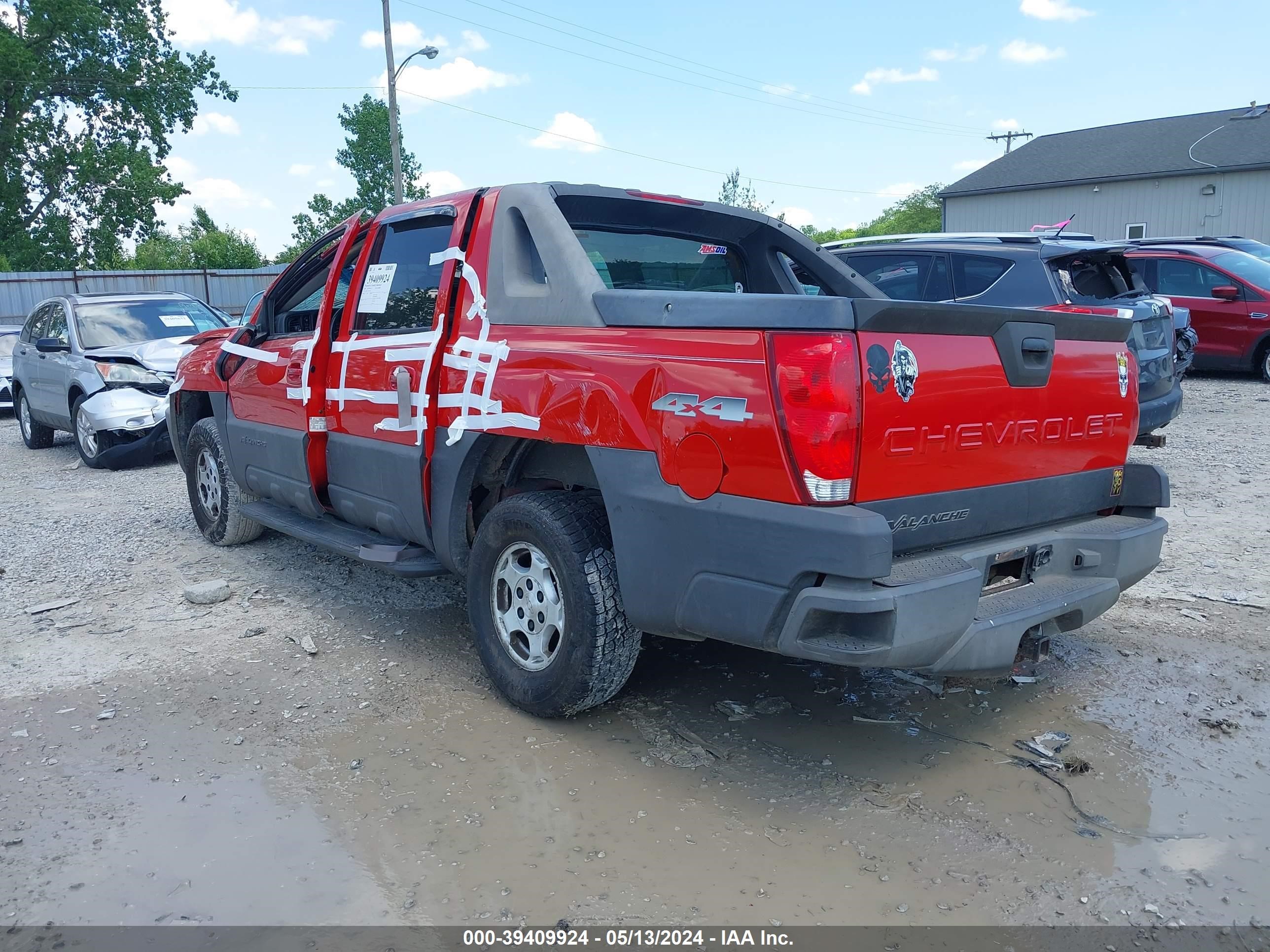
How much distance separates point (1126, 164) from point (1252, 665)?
108ft

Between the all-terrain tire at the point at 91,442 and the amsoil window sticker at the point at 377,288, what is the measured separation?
5973 mm

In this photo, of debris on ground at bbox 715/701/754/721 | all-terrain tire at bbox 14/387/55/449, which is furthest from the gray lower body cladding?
all-terrain tire at bbox 14/387/55/449

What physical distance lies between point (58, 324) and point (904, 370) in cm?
1071

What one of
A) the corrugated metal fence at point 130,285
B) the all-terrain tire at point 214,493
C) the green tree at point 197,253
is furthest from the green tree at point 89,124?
the all-terrain tire at point 214,493

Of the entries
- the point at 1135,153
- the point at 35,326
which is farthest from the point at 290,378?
the point at 1135,153

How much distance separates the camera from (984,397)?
10.4 feet

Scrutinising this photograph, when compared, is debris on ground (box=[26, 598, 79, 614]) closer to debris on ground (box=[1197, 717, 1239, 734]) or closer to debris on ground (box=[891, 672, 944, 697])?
debris on ground (box=[891, 672, 944, 697])

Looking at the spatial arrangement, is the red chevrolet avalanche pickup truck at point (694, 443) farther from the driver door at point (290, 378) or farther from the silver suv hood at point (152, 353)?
the silver suv hood at point (152, 353)

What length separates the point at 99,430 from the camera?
9.40 metres

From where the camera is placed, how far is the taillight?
2.76 metres

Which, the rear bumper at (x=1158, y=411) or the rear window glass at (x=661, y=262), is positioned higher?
the rear window glass at (x=661, y=262)

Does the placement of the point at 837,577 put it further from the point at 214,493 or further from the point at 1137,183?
the point at 1137,183

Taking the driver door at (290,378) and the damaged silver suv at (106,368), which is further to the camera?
the damaged silver suv at (106,368)

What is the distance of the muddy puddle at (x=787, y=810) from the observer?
2684 mm
